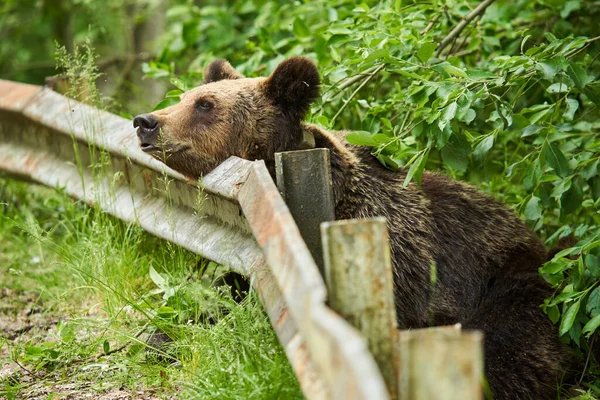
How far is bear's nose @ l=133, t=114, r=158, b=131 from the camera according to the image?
4566mm

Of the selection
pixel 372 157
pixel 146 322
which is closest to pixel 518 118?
pixel 372 157

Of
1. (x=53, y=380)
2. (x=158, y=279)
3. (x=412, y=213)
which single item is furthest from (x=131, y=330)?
(x=412, y=213)

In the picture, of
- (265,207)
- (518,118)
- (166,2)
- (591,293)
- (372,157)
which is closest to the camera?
(265,207)

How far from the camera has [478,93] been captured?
13.6 feet

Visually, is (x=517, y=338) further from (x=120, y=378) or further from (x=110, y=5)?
(x=110, y=5)

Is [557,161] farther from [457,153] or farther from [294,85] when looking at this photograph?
[294,85]

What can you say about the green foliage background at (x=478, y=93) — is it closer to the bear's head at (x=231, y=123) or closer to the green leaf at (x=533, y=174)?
the green leaf at (x=533, y=174)

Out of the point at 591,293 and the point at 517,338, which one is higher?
the point at 591,293

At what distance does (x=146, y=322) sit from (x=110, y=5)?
9130mm

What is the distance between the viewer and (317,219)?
3.92 metres

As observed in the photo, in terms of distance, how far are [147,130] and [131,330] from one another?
116 centimetres

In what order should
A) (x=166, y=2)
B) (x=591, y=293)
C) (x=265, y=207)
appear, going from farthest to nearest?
(x=166, y=2), (x=591, y=293), (x=265, y=207)

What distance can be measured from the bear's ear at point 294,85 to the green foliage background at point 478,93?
12.0 inches

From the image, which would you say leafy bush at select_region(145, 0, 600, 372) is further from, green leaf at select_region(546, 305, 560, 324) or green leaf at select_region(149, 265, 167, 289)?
green leaf at select_region(149, 265, 167, 289)
